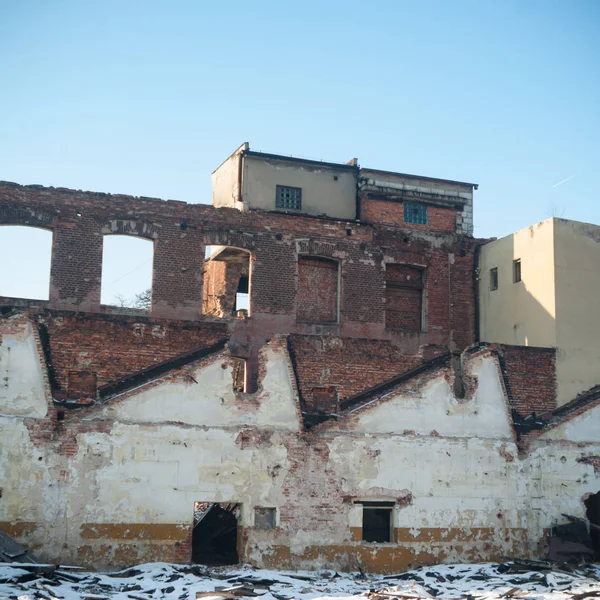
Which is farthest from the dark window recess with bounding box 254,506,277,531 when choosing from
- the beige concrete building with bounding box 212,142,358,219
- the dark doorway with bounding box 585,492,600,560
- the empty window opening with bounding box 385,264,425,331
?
the beige concrete building with bounding box 212,142,358,219

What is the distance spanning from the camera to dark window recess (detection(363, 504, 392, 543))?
18500mm

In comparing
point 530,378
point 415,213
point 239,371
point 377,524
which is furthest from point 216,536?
point 415,213

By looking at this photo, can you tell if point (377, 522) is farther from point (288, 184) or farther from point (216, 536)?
point (288, 184)

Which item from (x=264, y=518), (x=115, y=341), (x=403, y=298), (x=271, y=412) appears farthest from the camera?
(x=403, y=298)

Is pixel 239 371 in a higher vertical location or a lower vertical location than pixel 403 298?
lower

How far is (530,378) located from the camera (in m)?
22.0

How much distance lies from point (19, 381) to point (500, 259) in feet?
48.2

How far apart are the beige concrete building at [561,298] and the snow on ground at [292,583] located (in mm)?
6009

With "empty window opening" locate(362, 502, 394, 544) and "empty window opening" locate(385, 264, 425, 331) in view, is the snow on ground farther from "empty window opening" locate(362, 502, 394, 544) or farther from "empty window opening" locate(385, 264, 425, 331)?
"empty window opening" locate(385, 264, 425, 331)

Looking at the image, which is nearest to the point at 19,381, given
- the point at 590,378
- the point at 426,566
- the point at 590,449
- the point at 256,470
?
the point at 256,470

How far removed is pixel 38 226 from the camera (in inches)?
910

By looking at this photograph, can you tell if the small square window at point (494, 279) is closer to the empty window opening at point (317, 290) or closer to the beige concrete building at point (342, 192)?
the beige concrete building at point (342, 192)

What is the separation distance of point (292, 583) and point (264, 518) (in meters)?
1.59

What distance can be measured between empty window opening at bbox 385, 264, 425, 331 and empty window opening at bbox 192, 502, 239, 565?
8459 mm
